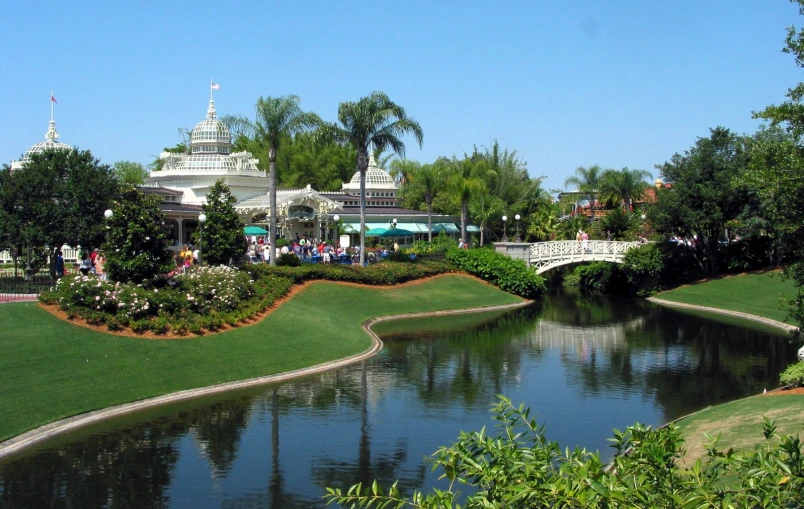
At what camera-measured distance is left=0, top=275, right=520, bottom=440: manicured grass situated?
2262cm

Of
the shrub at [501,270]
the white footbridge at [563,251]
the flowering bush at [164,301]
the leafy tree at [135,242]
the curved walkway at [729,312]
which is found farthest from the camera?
the white footbridge at [563,251]

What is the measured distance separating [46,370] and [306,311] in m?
15.8

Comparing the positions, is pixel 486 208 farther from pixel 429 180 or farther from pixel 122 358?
pixel 122 358

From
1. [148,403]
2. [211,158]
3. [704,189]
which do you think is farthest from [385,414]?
[211,158]

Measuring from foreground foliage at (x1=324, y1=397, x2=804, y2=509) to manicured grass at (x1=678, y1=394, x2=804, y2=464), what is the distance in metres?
9.51

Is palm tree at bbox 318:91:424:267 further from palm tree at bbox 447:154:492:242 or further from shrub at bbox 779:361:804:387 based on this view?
shrub at bbox 779:361:804:387

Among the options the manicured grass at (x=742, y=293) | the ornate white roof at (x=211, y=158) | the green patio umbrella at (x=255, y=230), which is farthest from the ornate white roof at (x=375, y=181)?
A: the manicured grass at (x=742, y=293)

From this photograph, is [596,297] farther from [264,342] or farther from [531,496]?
[531,496]

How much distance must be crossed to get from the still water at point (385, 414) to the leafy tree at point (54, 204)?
49.3 feet

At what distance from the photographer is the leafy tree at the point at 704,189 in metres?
49.5

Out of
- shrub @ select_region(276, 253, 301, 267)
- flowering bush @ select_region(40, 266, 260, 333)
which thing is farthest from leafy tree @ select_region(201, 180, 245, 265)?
shrub @ select_region(276, 253, 301, 267)

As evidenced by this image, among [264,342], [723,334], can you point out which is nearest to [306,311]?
[264,342]

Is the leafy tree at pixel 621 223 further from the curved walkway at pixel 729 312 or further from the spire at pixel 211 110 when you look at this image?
the spire at pixel 211 110

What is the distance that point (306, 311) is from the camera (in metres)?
38.7
